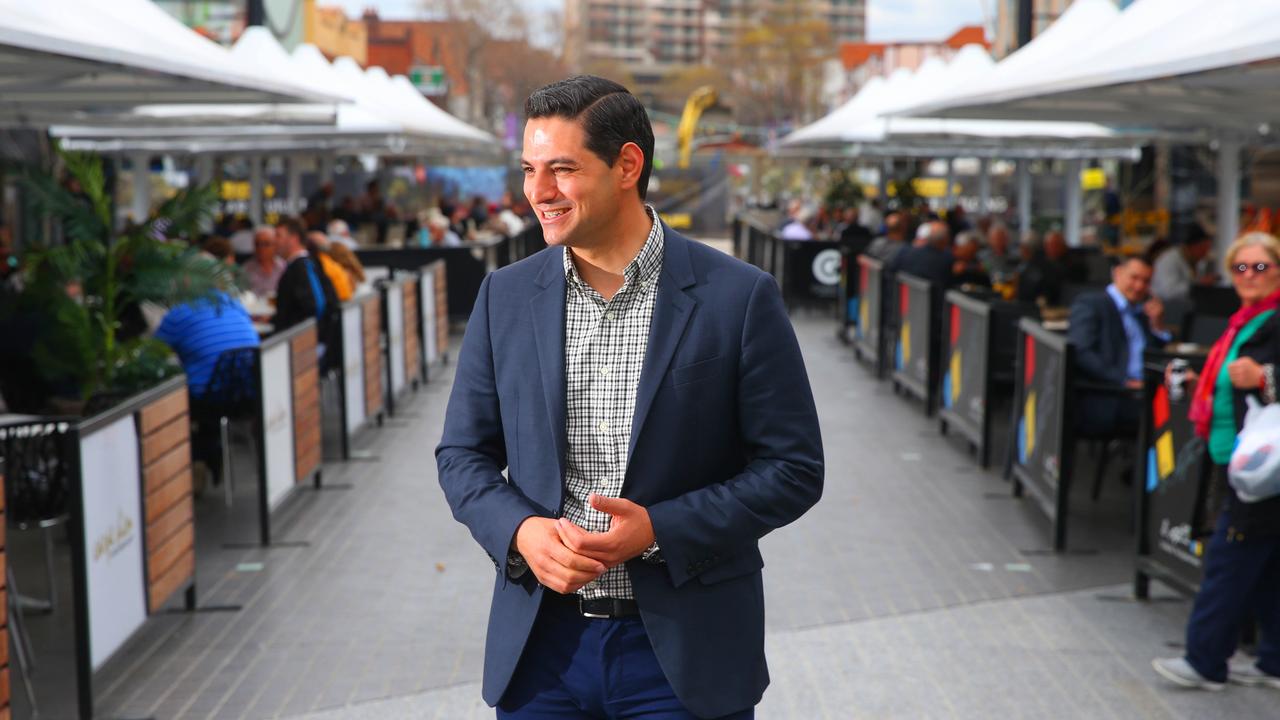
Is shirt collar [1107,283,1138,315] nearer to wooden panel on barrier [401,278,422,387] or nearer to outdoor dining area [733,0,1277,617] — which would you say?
outdoor dining area [733,0,1277,617]

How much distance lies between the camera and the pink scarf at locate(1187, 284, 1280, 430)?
6.34 meters

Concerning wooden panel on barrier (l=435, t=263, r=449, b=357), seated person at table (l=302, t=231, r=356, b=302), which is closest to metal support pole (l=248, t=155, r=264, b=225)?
wooden panel on barrier (l=435, t=263, r=449, b=357)

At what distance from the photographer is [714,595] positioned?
295cm

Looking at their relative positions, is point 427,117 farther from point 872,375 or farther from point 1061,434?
point 1061,434

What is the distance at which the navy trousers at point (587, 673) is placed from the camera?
292cm

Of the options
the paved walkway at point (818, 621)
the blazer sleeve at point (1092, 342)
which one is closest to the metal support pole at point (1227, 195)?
the paved walkway at point (818, 621)

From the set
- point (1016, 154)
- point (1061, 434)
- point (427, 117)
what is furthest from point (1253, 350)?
point (1016, 154)

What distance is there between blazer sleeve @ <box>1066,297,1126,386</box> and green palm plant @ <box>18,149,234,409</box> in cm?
507

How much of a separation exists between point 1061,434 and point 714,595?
649 cm

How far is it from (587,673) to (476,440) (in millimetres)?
502

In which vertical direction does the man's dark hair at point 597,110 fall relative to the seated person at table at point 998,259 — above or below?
above

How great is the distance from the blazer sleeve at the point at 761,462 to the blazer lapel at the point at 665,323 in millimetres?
123

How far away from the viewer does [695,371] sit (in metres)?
2.91

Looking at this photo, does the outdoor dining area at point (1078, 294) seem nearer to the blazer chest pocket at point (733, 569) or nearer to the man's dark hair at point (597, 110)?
the blazer chest pocket at point (733, 569)
